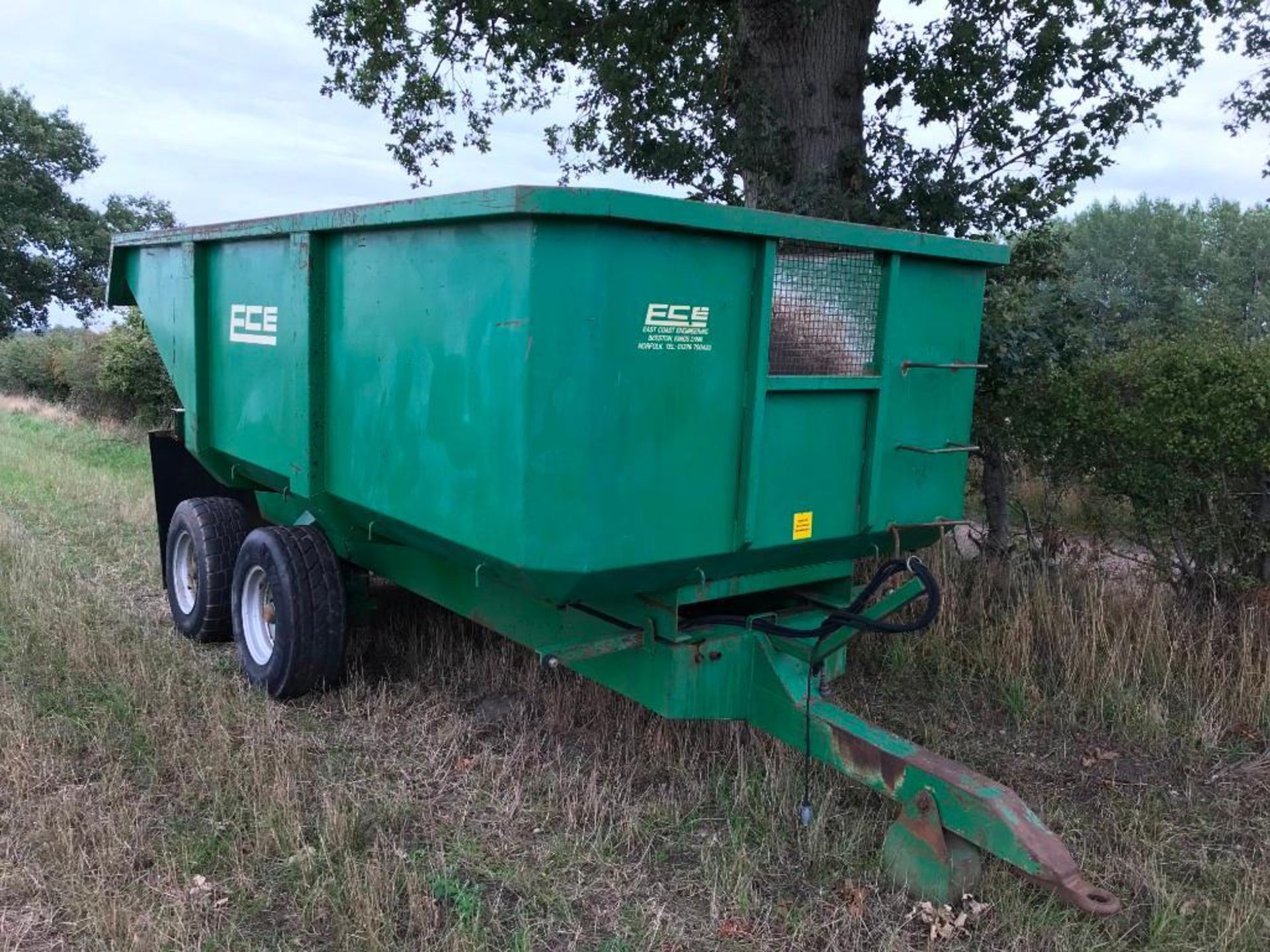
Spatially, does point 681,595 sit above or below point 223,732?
above

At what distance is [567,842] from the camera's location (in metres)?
3.43

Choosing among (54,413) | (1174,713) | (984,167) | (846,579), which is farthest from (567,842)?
(54,413)

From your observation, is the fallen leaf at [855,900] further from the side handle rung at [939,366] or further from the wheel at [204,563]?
the wheel at [204,563]

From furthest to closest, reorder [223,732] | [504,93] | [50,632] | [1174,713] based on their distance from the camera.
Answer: [504,93], [50,632], [1174,713], [223,732]

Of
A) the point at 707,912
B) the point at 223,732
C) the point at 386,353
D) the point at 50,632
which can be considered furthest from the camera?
the point at 50,632

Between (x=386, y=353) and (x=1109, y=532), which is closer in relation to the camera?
(x=386, y=353)

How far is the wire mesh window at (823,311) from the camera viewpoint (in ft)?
11.0

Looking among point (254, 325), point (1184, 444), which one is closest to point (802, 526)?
point (1184, 444)

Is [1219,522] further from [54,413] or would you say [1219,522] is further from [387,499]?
[54,413]

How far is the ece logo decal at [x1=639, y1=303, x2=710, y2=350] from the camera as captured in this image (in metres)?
2.99

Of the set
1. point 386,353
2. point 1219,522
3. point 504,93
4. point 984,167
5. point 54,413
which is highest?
point 504,93

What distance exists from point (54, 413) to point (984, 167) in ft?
57.9

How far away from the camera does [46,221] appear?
3378 cm

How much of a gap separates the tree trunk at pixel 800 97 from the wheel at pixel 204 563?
3844 millimetres
